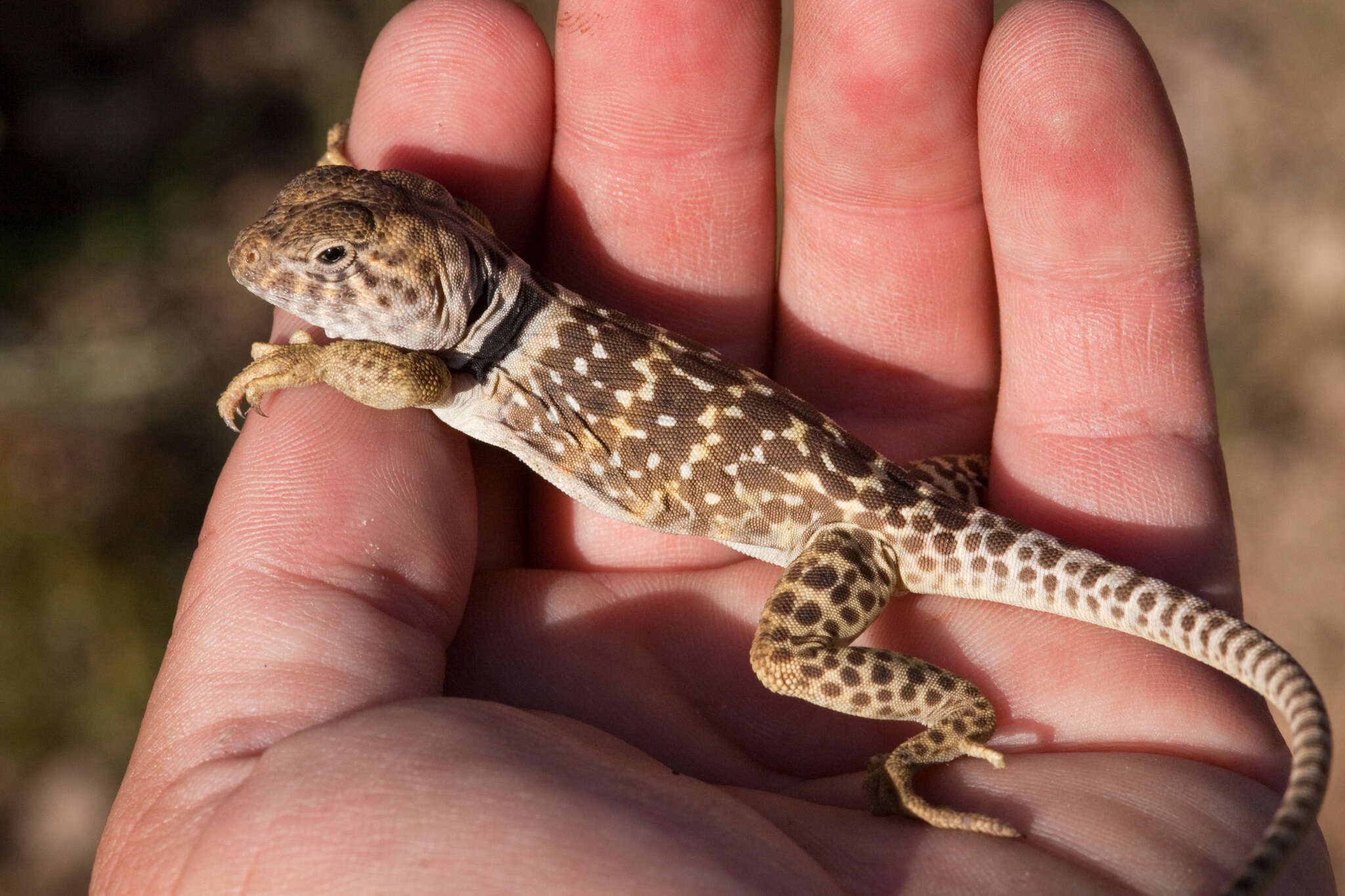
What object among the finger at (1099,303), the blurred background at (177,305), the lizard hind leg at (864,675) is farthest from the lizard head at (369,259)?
the blurred background at (177,305)

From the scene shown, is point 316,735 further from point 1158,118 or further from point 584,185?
point 1158,118

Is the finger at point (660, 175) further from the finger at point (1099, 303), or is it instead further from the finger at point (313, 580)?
the finger at point (1099, 303)

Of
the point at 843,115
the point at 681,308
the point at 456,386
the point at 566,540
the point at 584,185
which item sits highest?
the point at 843,115

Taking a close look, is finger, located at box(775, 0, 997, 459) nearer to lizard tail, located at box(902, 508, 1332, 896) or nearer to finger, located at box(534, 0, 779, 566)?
finger, located at box(534, 0, 779, 566)

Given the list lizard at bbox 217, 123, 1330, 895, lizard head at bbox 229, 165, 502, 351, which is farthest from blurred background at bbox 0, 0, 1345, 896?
lizard head at bbox 229, 165, 502, 351

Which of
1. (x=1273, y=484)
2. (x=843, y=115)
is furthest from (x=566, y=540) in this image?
(x=1273, y=484)

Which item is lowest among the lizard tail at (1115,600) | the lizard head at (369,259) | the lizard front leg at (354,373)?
the lizard tail at (1115,600)
